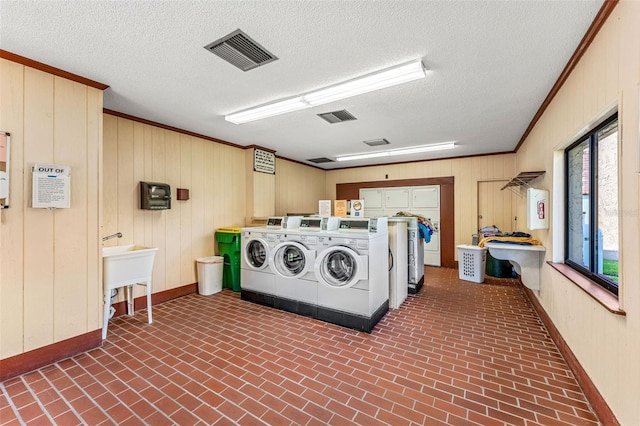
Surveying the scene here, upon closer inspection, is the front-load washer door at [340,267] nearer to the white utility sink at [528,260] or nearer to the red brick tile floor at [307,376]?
the red brick tile floor at [307,376]

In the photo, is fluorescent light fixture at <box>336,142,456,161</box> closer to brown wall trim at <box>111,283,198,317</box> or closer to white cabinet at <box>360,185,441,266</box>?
white cabinet at <box>360,185,441,266</box>

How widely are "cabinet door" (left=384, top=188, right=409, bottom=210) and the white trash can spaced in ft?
15.1

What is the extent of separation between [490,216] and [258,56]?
6.03 metres

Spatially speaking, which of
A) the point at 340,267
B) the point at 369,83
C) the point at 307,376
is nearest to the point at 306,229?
the point at 340,267

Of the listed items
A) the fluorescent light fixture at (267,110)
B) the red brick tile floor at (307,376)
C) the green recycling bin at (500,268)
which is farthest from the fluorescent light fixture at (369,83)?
the green recycling bin at (500,268)

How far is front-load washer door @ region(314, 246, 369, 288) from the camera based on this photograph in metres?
3.11

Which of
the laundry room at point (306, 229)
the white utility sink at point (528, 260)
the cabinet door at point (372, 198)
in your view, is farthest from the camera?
the cabinet door at point (372, 198)

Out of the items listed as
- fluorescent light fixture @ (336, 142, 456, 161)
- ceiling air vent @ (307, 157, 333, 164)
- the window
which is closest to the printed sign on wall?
the window

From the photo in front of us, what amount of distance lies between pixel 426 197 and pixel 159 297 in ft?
19.7

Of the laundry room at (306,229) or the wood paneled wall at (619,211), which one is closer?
the wood paneled wall at (619,211)

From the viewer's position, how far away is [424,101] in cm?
322

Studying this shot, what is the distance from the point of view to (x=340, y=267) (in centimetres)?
355

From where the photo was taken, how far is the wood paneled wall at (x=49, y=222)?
229cm

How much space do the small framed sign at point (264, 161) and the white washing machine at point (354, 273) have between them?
276 cm
